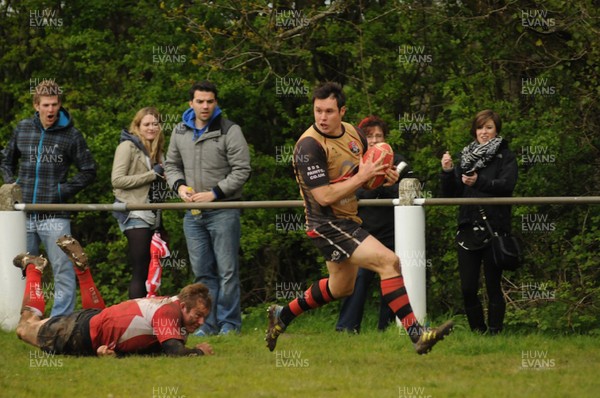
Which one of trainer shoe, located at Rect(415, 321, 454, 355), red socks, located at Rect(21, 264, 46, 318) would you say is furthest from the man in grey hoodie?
trainer shoe, located at Rect(415, 321, 454, 355)

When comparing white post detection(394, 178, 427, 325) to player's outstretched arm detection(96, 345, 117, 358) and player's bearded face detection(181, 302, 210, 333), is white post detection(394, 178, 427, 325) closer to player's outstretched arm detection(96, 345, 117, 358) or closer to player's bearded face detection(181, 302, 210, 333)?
player's bearded face detection(181, 302, 210, 333)

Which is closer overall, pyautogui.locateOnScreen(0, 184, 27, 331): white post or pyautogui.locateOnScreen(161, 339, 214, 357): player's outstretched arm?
pyautogui.locateOnScreen(161, 339, 214, 357): player's outstretched arm

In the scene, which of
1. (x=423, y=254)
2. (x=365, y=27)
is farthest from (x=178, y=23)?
(x=423, y=254)

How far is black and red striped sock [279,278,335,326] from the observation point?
9.45 m

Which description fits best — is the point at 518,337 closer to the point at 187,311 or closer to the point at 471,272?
the point at 471,272

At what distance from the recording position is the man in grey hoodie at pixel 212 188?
36.5ft

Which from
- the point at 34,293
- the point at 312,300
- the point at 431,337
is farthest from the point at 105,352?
the point at 431,337

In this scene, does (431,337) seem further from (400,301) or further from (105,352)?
(105,352)

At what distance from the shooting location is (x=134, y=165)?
11.6 metres

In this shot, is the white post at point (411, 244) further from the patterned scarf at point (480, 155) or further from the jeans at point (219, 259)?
the jeans at point (219, 259)

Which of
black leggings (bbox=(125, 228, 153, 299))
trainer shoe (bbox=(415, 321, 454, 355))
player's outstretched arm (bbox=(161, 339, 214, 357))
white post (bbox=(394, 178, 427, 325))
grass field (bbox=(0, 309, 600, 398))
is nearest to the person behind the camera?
grass field (bbox=(0, 309, 600, 398))

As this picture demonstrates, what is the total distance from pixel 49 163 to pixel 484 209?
4.30 m

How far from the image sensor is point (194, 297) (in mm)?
9391

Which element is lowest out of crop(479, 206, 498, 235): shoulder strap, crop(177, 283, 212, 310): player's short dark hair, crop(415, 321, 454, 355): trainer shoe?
crop(415, 321, 454, 355): trainer shoe
